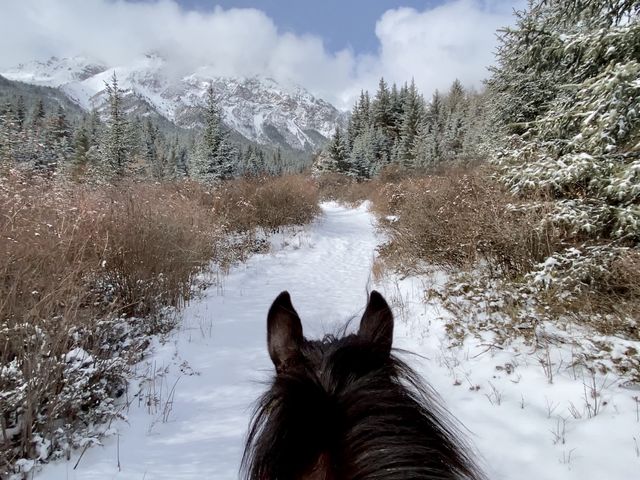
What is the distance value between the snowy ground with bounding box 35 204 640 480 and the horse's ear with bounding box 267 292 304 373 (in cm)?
→ 23

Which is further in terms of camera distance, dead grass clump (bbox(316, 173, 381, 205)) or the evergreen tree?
dead grass clump (bbox(316, 173, 381, 205))

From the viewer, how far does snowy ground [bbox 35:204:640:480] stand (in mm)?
2146

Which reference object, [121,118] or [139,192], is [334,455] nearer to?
[139,192]

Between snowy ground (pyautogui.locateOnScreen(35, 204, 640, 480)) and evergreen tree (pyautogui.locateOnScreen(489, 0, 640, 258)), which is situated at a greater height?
evergreen tree (pyautogui.locateOnScreen(489, 0, 640, 258))

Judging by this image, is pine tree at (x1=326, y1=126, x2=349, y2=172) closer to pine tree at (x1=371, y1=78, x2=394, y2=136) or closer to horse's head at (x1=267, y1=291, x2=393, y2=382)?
pine tree at (x1=371, y1=78, x2=394, y2=136)

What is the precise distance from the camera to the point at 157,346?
387cm

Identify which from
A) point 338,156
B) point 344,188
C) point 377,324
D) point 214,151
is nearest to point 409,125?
point 338,156

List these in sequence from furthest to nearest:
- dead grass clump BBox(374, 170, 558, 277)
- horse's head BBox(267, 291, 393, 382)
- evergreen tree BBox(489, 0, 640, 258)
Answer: dead grass clump BBox(374, 170, 558, 277), evergreen tree BBox(489, 0, 640, 258), horse's head BBox(267, 291, 393, 382)

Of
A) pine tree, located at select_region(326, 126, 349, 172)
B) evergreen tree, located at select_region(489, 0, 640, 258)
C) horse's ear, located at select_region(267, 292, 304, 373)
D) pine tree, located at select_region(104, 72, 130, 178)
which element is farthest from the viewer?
pine tree, located at select_region(326, 126, 349, 172)

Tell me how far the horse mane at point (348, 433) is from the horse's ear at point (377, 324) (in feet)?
0.68

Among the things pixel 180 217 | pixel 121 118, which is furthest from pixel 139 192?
pixel 121 118

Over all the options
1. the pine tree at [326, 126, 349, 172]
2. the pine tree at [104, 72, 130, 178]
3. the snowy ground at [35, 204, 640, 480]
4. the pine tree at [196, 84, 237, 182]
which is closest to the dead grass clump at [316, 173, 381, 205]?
the pine tree at [326, 126, 349, 172]

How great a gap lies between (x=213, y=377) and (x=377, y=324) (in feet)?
9.33

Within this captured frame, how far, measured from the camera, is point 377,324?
1.11m
